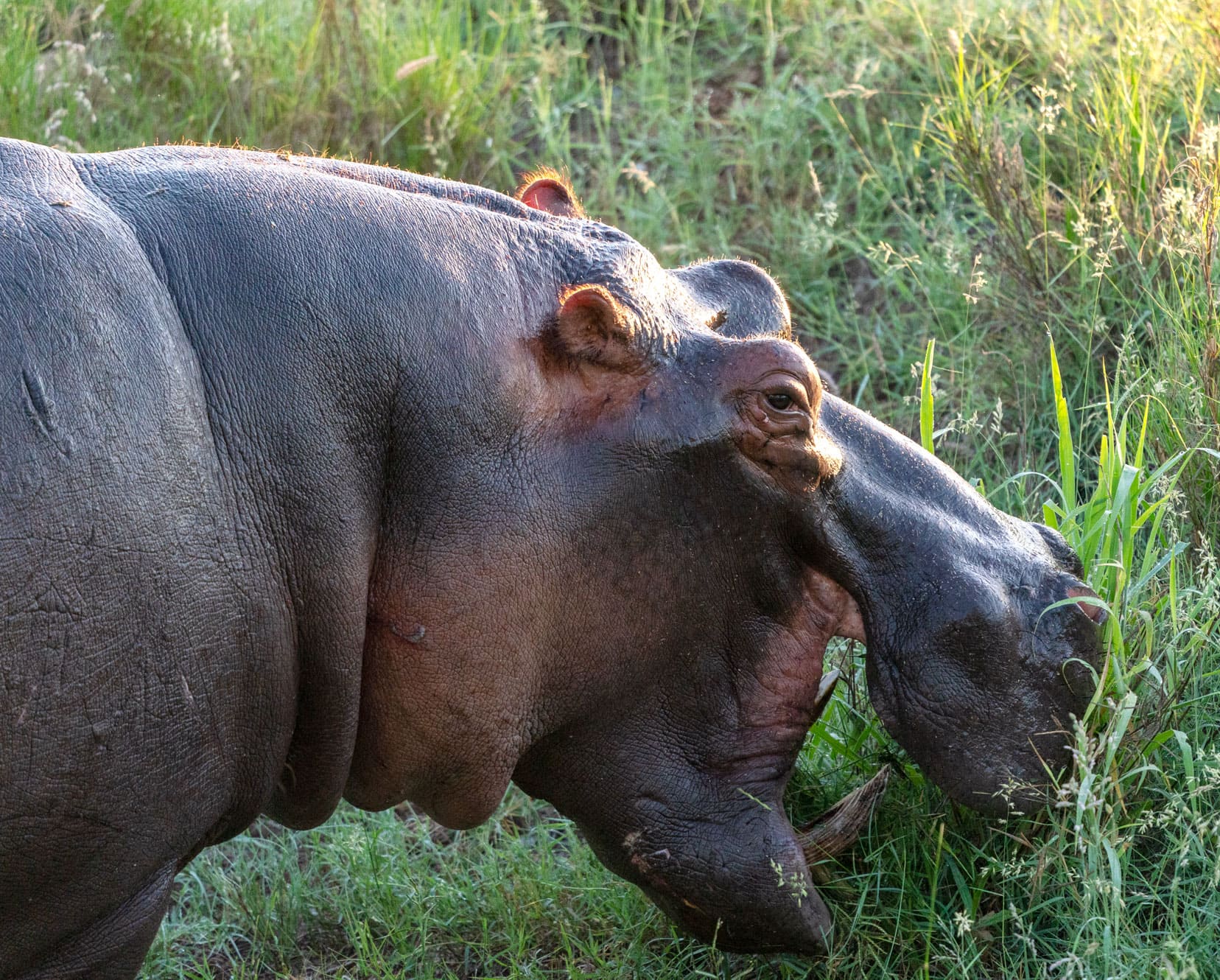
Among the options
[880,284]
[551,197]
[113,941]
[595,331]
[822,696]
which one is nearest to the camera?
[113,941]

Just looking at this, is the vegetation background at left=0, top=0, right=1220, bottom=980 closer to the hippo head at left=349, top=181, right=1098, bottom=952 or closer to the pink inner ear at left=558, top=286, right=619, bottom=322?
the hippo head at left=349, top=181, right=1098, bottom=952

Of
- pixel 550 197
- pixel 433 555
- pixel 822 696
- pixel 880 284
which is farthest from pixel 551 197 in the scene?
pixel 880 284

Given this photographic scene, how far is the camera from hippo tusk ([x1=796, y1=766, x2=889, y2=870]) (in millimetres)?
2861

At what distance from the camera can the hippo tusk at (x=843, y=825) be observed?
9.39 feet

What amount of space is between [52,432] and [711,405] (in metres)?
0.98

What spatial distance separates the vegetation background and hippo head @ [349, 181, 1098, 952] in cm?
22

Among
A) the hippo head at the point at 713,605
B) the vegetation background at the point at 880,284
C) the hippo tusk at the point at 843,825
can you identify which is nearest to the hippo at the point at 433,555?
the hippo head at the point at 713,605

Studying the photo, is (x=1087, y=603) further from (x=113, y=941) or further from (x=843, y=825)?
(x=113, y=941)

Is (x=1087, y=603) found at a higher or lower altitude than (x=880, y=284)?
higher

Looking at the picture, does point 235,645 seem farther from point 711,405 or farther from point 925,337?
point 925,337

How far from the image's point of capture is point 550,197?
2.84 m

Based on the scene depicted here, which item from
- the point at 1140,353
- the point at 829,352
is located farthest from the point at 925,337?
the point at 1140,353

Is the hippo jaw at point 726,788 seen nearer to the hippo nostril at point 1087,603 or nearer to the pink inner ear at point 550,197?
the hippo nostril at point 1087,603

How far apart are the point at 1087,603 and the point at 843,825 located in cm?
64
